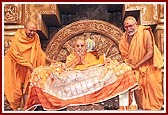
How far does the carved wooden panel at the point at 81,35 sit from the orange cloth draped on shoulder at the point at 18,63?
29cm

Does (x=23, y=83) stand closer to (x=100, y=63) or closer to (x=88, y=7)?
(x=100, y=63)

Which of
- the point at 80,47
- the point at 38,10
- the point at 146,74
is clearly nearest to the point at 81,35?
the point at 80,47

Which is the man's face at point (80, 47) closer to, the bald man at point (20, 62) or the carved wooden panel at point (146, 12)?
the bald man at point (20, 62)

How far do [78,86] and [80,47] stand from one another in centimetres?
47

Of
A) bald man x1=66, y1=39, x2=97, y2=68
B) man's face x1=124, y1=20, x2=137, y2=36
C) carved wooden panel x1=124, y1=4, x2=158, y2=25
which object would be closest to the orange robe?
bald man x1=66, y1=39, x2=97, y2=68

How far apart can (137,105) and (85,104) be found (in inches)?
22.4

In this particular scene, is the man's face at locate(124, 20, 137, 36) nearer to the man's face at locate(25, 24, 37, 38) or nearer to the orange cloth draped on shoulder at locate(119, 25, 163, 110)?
the orange cloth draped on shoulder at locate(119, 25, 163, 110)

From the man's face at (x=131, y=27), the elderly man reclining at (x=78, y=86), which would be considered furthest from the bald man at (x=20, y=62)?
the man's face at (x=131, y=27)

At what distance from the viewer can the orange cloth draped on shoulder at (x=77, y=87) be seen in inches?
232

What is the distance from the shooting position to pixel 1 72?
5957 millimetres

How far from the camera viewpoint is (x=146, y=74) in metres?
5.97

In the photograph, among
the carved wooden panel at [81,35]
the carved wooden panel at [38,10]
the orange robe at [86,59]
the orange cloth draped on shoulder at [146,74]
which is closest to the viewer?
the orange cloth draped on shoulder at [146,74]

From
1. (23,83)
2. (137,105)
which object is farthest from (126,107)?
(23,83)

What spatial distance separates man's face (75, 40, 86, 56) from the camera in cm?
610
